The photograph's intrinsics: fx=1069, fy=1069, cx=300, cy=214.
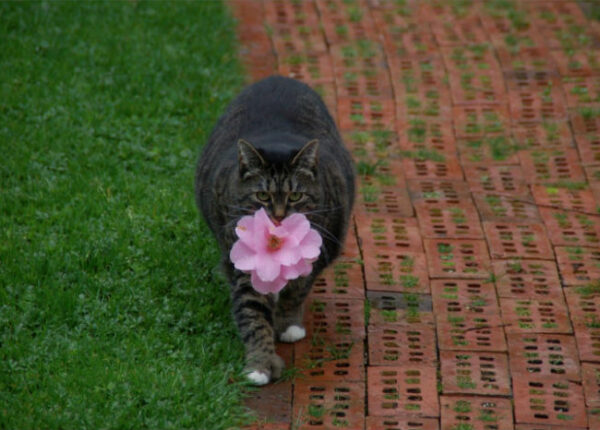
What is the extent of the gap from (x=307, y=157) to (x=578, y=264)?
175 cm

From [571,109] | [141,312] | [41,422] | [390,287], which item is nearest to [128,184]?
[141,312]

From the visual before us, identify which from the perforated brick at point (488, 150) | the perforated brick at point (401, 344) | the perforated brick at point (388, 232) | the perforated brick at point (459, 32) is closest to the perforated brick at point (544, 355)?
the perforated brick at point (401, 344)

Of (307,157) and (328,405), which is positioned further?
(307,157)

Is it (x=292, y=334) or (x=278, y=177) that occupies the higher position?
(x=278, y=177)

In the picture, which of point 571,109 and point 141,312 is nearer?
point 141,312

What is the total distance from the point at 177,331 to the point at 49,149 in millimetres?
1934

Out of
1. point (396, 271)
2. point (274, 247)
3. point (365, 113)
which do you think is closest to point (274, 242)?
point (274, 247)

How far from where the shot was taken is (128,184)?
5.95 m

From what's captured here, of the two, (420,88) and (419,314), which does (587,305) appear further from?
(420,88)

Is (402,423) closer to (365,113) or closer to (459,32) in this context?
(365,113)

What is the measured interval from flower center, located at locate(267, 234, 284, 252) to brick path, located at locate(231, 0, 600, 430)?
0.63 metres

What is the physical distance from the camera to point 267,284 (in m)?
4.41

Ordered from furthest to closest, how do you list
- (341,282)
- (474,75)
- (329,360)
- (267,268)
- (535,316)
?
1. (474,75)
2. (341,282)
3. (535,316)
4. (329,360)
5. (267,268)

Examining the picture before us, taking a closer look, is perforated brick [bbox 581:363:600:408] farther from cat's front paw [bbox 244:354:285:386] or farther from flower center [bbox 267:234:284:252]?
flower center [bbox 267:234:284:252]
